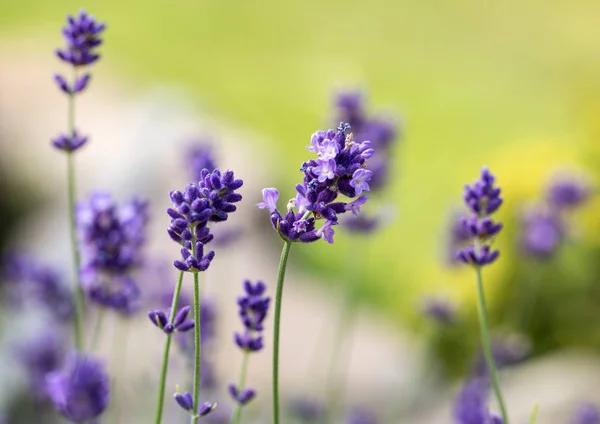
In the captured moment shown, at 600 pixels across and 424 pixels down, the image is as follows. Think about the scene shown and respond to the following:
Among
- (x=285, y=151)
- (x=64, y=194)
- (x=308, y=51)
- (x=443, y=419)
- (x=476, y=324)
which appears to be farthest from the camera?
(x=308, y=51)

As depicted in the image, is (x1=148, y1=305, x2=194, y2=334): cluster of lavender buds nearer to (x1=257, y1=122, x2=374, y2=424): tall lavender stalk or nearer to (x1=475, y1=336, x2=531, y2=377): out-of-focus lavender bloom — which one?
(x1=257, y1=122, x2=374, y2=424): tall lavender stalk

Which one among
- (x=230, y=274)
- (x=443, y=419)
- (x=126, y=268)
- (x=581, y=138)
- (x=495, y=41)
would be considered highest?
(x=495, y=41)

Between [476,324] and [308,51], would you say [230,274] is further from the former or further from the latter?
[308,51]

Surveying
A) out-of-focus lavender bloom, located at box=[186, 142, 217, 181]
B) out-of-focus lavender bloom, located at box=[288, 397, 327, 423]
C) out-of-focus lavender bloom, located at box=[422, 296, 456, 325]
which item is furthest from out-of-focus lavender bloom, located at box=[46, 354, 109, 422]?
out-of-focus lavender bloom, located at box=[422, 296, 456, 325]

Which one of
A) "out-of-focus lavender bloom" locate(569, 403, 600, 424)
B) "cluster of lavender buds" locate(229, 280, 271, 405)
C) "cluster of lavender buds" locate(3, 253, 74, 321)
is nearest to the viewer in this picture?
"cluster of lavender buds" locate(229, 280, 271, 405)

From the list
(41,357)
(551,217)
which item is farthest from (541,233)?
(41,357)

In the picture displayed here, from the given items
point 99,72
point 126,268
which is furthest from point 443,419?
point 99,72

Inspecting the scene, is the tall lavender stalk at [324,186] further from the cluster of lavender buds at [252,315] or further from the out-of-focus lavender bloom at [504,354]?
the out-of-focus lavender bloom at [504,354]
